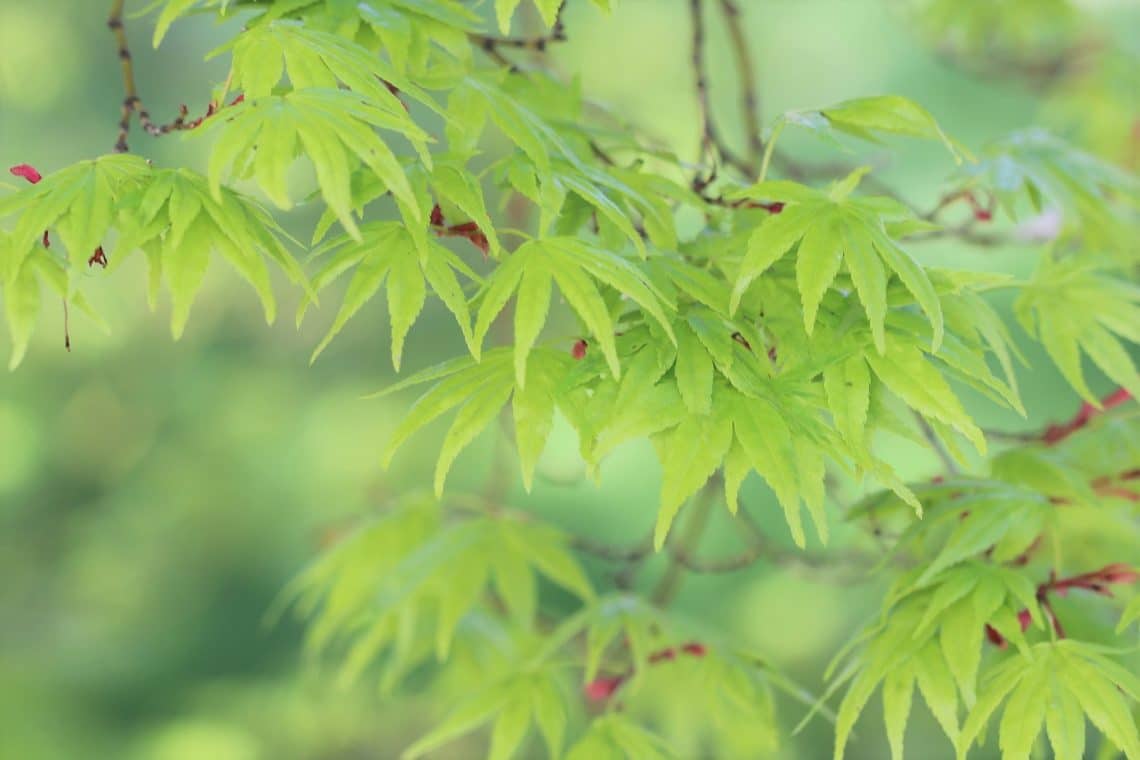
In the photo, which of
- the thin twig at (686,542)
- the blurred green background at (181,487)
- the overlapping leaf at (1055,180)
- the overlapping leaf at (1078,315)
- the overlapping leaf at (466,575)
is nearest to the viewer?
the overlapping leaf at (1078,315)

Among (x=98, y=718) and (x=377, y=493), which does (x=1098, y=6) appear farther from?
(x=98, y=718)

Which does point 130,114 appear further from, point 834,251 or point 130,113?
point 834,251

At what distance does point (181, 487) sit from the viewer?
2664mm

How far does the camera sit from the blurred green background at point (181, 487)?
2580 millimetres

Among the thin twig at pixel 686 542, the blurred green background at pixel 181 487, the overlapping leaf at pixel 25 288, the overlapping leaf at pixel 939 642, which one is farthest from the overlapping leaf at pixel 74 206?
the blurred green background at pixel 181 487

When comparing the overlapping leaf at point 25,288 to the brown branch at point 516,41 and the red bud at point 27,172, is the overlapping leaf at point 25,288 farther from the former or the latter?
the brown branch at point 516,41

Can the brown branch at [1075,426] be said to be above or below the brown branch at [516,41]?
below

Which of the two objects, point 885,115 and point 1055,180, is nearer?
point 885,115

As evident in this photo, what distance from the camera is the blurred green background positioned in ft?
8.46

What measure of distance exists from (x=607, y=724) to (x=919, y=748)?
84.5 inches

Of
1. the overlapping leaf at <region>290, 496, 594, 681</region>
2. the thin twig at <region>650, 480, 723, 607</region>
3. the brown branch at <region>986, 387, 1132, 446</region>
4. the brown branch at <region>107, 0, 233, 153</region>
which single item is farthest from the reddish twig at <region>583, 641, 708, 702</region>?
the brown branch at <region>107, 0, 233, 153</region>

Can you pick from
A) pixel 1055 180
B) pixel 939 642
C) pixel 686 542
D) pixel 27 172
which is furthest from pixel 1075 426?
pixel 27 172

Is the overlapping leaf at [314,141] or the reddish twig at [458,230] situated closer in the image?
the overlapping leaf at [314,141]

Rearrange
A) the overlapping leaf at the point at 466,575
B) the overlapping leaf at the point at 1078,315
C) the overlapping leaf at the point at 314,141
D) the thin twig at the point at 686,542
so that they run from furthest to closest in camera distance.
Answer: the thin twig at the point at 686,542
the overlapping leaf at the point at 466,575
the overlapping leaf at the point at 1078,315
the overlapping leaf at the point at 314,141
